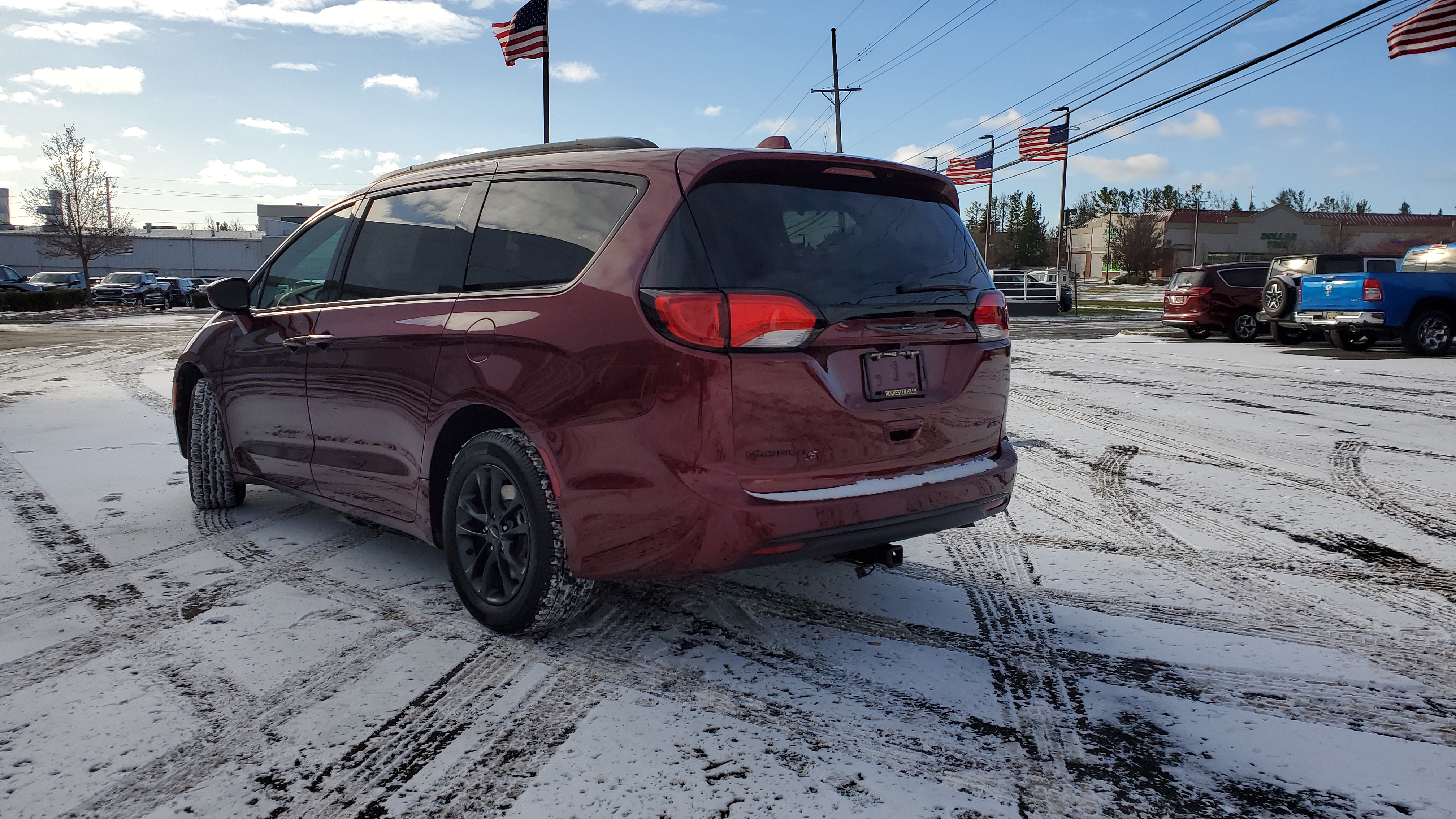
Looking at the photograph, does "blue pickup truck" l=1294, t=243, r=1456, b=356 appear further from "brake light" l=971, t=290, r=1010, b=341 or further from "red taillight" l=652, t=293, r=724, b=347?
"red taillight" l=652, t=293, r=724, b=347

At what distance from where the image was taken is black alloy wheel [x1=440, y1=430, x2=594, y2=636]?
3.16 m

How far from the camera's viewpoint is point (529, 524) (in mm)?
3189

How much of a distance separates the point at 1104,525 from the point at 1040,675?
2154 millimetres

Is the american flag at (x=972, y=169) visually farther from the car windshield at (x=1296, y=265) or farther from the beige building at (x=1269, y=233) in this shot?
the beige building at (x=1269, y=233)

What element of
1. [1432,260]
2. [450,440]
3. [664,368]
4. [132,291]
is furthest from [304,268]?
[132,291]

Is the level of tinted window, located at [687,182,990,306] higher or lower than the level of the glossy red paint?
higher

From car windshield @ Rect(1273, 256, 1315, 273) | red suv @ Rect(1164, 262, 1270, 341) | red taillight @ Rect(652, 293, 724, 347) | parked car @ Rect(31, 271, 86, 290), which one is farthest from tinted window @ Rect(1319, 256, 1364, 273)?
parked car @ Rect(31, 271, 86, 290)

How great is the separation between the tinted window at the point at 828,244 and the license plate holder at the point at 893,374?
18 centimetres

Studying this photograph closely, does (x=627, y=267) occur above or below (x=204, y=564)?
above

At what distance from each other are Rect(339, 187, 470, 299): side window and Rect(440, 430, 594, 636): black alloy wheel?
71 cm

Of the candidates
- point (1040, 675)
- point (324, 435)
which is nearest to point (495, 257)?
point (324, 435)

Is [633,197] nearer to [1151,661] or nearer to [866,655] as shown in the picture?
[866,655]

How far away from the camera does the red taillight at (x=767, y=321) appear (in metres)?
2.85

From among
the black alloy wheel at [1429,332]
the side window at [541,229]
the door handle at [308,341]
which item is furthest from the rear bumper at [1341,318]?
the door handle at [308,341]
